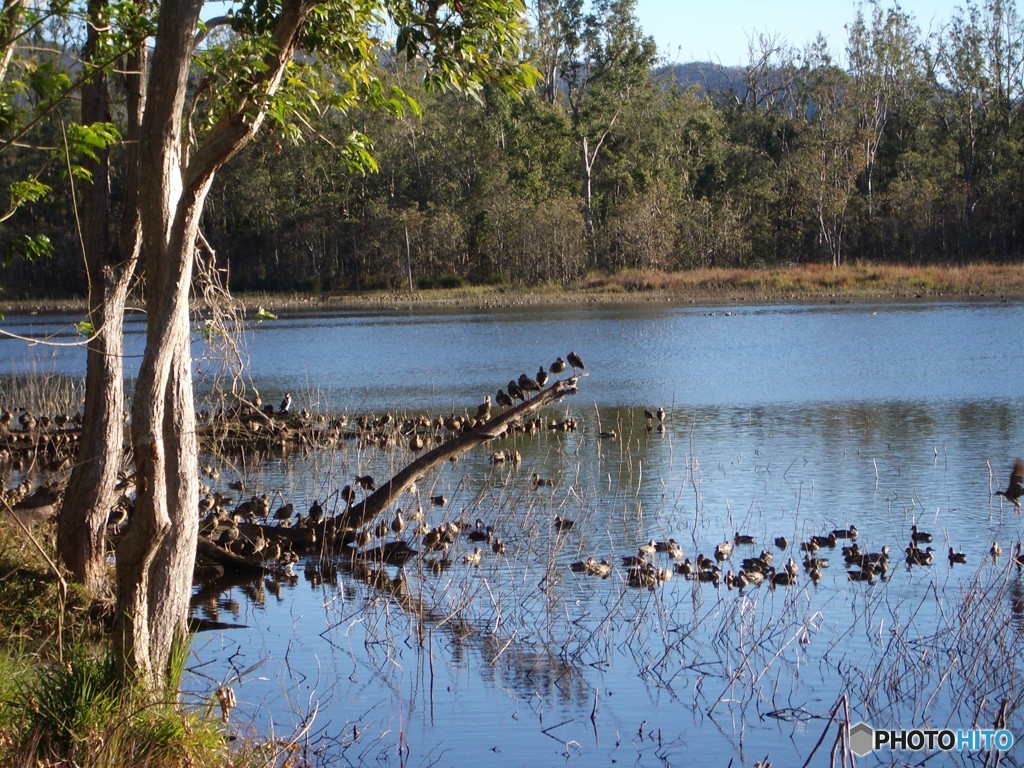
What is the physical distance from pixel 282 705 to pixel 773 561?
4.00 meters

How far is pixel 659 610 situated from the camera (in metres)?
7.86

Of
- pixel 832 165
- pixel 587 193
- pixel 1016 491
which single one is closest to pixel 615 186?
pixel 587 193

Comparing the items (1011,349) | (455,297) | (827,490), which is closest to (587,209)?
(455,297)

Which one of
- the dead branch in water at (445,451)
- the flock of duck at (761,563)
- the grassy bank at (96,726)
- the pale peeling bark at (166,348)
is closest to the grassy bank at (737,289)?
the flock of duck at (761,563)

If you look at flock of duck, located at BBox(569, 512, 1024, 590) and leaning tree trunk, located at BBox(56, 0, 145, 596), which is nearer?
leaning tree trunk, located at BBox(56, 0, 145, 596)

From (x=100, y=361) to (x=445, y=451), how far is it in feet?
8.51

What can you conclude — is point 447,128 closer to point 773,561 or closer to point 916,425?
point 916,425

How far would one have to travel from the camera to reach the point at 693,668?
7.00 metres

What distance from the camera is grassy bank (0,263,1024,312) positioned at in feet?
149

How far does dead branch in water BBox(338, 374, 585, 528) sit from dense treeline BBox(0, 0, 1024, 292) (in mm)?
44368

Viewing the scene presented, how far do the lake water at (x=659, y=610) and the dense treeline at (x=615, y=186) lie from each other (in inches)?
1470

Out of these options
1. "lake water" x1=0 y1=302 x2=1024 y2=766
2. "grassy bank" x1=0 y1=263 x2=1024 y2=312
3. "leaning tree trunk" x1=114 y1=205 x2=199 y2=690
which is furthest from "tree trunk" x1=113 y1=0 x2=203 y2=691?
"grassy bank" x1=0 y1=263 x2=1024 y2=312

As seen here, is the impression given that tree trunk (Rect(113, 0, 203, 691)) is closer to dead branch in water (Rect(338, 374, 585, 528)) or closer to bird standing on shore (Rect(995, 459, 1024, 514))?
dead branch in water (Rect(338, 374, 585, 528))

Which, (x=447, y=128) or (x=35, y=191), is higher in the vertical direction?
(x=447, y=128)
